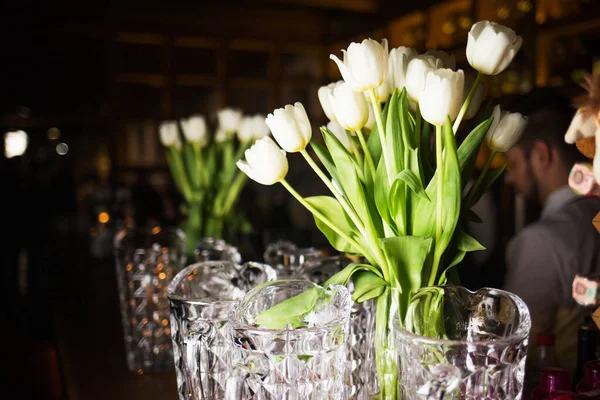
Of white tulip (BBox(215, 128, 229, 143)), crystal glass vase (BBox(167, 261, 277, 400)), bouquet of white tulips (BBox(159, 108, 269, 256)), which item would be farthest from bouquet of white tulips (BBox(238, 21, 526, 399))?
white tulip (BBox(215, 128, 229, 143))

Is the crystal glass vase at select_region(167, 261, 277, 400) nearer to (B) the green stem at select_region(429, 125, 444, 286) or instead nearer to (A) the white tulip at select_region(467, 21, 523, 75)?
(B) the green stem at select_region(429, 125, 444, 286)

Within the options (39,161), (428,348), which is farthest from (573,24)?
(39,161)

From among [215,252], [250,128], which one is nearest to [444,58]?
[215,252]

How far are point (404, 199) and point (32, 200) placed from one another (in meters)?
4.55

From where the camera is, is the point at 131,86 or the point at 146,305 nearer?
the point at 146,305

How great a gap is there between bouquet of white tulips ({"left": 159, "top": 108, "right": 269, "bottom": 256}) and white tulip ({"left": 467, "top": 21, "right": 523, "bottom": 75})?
3.51 ft

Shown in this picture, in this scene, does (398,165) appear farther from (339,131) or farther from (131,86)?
(131,86)

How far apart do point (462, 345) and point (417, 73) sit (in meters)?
0.33

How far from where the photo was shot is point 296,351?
652 millimetres

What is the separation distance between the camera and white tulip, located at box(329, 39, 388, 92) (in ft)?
2.21

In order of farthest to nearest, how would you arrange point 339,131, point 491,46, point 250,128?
1. point 250,128
2. point 339,131
3. point 491,46

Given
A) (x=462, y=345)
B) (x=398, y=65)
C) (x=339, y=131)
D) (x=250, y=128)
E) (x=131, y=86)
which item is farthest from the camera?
(x=131, y=86)

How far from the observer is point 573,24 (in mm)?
2805

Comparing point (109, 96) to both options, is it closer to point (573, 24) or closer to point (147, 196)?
point (147, 196)
